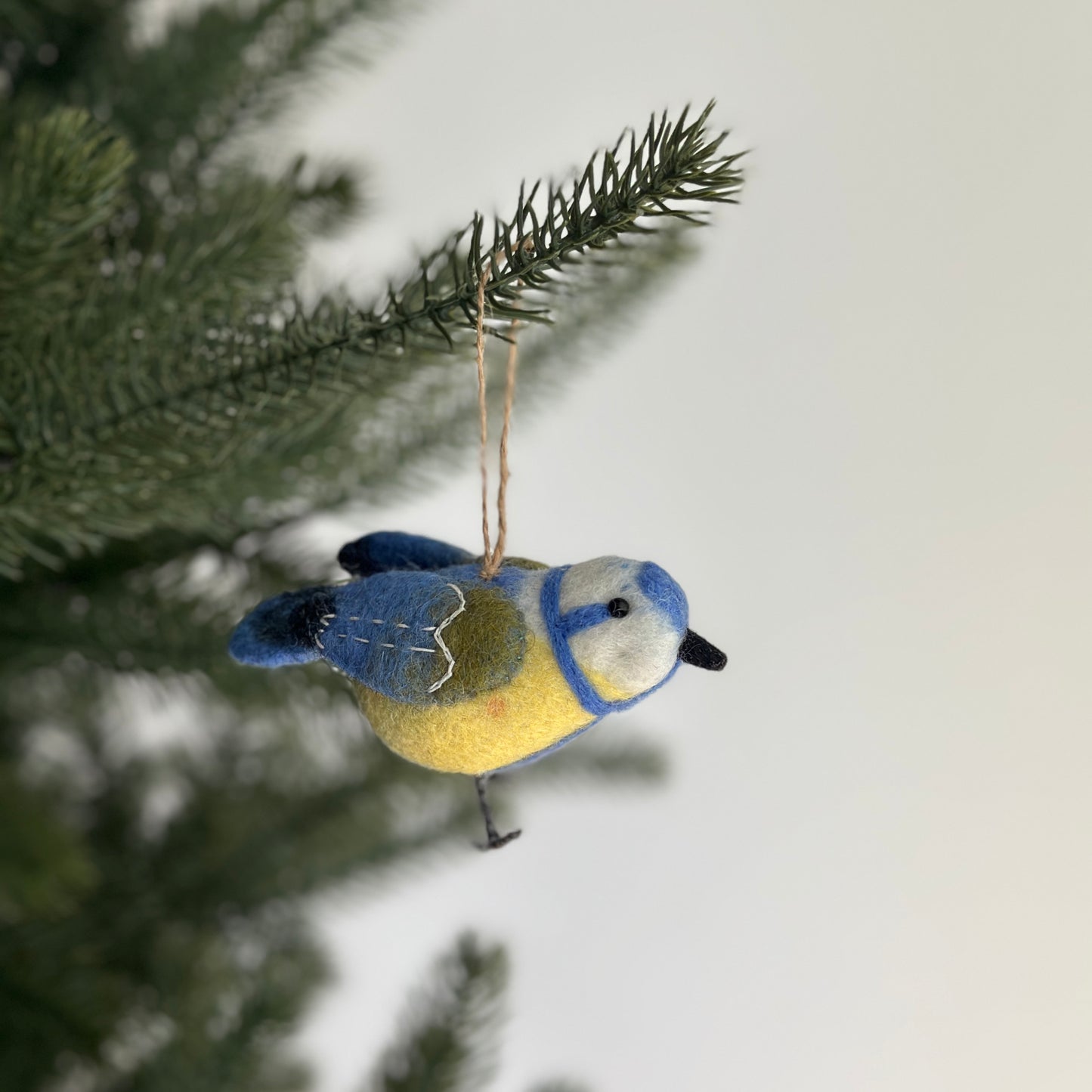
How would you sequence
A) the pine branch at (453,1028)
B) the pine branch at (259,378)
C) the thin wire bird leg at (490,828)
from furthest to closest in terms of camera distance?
the pine branch at (453,1028)
the thin wire bird leg at (490,828)
the pine branch at (259,378)

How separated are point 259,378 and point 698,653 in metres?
0.16

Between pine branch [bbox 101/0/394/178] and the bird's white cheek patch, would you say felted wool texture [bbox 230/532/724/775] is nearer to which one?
the bird's white cheek patch

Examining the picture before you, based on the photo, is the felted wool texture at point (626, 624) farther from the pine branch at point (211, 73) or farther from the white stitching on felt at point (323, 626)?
the pine branch at point (211, 73)

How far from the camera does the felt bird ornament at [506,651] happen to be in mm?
275

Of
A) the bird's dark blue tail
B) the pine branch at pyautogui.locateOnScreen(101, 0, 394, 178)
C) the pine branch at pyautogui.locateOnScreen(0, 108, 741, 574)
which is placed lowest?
the bird's dark blue tail

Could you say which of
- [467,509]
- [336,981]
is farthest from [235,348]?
[467,509]

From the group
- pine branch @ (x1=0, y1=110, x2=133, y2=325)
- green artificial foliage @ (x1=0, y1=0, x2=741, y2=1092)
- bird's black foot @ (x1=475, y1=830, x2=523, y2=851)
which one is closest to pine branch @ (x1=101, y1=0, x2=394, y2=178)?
green artificial foliage @ (x1=0, y1=0, x2=741, y2=1092)

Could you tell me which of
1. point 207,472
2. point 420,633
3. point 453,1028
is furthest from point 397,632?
point 453,1028

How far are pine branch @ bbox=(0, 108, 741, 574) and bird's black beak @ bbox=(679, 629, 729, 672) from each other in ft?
0.34

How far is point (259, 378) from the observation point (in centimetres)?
31

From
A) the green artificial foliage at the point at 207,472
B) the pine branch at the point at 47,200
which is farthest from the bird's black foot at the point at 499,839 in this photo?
the pine branch at the point at 47,200

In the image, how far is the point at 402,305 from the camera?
27cm

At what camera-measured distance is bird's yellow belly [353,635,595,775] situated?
281 mm

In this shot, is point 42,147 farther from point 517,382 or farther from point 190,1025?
point 190,1025
